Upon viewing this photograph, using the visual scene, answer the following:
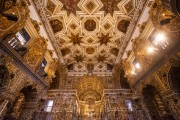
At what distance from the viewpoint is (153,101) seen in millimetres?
10086

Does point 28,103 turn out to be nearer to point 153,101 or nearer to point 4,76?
point 4,76

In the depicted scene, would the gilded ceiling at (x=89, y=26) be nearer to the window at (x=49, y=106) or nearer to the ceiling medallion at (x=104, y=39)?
the ceiling medallion at (x=104, y=39)

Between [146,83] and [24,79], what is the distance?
1004 cm

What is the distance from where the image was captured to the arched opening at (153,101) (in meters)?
9.20

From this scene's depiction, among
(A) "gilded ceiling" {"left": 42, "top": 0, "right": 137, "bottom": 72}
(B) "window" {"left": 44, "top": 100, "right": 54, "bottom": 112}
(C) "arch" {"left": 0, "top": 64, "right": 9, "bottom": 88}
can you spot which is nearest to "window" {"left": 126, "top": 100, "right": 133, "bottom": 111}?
(A) "gilded ceiling" {"left": 42, "top": 0, "right": 137, "bottom": 72}

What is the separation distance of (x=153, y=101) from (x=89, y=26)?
974 centimetres

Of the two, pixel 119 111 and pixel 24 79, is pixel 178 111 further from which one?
pixel 24 79

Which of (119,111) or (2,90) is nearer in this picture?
(2,90)

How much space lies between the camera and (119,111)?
11312mm

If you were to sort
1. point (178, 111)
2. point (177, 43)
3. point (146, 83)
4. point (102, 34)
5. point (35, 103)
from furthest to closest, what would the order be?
point (102, 34) < point (35, 103) < point (146, 83) < point (178, 111) < point (177, 43)

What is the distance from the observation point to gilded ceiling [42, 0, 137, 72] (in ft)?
32.3

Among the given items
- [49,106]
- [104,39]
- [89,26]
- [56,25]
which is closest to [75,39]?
[89,26]

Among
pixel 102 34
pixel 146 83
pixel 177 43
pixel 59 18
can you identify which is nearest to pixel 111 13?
pixel 102 34

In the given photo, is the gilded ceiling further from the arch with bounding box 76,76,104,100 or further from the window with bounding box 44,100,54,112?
the window with bounding box 44,100,54,112
